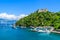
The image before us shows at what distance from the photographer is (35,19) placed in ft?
220

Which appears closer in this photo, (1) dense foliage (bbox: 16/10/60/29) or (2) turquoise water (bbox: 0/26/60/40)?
(2) turquoise water (bbox: 0/26/60/40)

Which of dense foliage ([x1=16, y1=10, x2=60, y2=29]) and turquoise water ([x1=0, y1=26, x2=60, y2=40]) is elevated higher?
dense foliage ([x1=16, y1=10, x2=60, y2=29])

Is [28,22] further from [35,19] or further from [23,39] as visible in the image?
[23,39]

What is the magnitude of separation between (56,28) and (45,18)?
55.4 feet

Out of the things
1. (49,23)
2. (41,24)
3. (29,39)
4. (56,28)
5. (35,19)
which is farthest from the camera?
(35,19)

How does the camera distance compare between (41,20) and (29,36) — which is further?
(41,20)

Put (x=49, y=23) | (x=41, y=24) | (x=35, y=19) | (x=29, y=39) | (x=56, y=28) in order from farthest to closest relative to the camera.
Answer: (x=35, y=19) → (x=41, y=24) → (x=49, y=23) → (x=56, y=28) → (x=29, y=39)

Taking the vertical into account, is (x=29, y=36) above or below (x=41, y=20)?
below

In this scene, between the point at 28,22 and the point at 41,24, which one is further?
the point at 28,22

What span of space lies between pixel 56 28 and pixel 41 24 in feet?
50.9

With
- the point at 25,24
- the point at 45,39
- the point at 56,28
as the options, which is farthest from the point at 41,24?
the point at 45,39

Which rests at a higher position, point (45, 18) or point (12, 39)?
point (45, 18)

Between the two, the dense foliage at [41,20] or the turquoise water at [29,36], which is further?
the dense foliage at [41,20]

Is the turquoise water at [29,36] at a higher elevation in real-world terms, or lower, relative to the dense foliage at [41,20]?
lower
